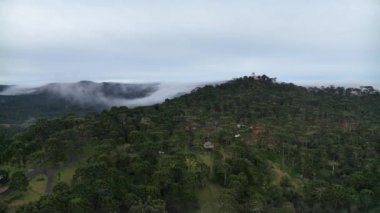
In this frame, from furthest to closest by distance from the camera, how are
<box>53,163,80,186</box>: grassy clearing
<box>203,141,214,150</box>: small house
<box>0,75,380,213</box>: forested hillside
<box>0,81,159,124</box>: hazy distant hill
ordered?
1. <box>0,81,159,124</box>: hazy distant hill
2. <box>203,141,214,150</box>: small house
3. <box>53,163,80,186</box>: grassy clearing
4. <box>0,75,380,213</box>: forested hillside

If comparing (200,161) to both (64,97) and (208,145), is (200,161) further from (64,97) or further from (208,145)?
(64,97)

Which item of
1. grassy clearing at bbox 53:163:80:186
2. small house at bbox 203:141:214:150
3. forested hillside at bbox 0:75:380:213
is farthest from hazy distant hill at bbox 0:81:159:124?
small house at bbox 203:141:214:150

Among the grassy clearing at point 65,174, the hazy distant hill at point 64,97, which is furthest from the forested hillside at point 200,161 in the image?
the hazy distant hill at point 64,97

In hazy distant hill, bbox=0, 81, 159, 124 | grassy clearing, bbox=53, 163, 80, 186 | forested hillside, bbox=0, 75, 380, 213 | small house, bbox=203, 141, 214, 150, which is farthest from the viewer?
hazy distant hill, bbox=0, 81, 159, 124

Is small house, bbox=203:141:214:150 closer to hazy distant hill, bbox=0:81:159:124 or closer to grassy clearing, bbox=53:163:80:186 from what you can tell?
grassy clearing, bbox=53:163:80:186

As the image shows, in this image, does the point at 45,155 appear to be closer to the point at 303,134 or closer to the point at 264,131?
the point at 264,131

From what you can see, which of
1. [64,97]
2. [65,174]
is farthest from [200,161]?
[64,97]
